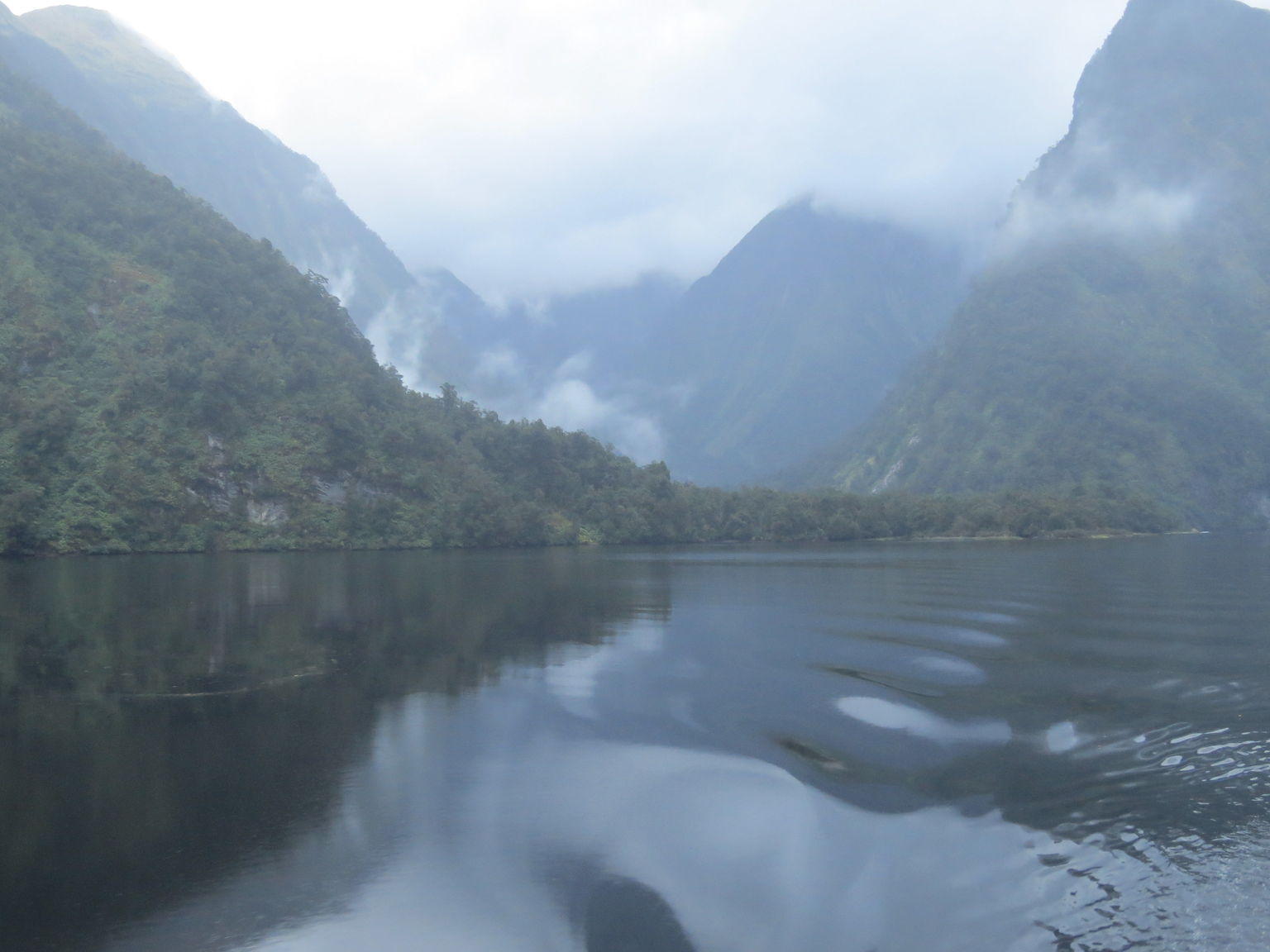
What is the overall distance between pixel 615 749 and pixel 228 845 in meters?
6.41

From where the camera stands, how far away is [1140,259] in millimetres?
196500

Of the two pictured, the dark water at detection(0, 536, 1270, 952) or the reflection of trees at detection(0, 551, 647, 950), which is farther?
the reflection of trees at detection(0, 551, 647, 950)

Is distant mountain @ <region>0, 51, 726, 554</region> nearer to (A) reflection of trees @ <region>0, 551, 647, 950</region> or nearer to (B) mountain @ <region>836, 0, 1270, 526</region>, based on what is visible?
(A) reflection of trees @ <region>0, 551, 647, 950</region>

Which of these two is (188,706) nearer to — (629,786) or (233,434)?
(629,786)

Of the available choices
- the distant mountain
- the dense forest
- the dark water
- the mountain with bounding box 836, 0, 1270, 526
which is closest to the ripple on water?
the dark water

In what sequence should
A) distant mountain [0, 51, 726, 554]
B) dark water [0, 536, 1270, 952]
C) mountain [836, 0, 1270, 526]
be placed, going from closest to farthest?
dark water [0, 536, 1270, 952], distant mountain [0, 51, 726, 554], mountain [836, 0, 1270, 526]

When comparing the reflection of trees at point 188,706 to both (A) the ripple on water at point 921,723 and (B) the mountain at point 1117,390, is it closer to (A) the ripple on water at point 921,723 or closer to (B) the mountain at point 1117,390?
(A) the ripple on water at point 921,723

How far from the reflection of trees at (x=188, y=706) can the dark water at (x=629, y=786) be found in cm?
7

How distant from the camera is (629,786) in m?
13.2

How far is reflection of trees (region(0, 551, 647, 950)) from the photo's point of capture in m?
9.67

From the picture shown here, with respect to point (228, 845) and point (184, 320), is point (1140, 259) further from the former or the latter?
point (228, 845)

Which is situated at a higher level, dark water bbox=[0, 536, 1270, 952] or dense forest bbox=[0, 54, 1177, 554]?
dense forest bbox=[0, 54, 1177, 554]

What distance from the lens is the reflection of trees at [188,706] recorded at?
967 centimetres

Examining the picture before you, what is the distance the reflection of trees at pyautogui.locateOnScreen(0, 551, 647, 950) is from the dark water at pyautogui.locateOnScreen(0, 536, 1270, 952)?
0.07 metres
